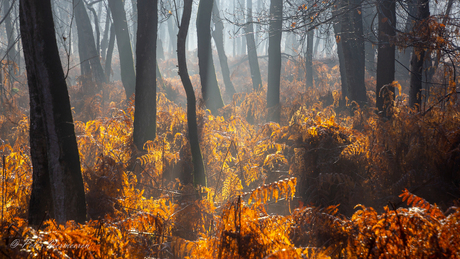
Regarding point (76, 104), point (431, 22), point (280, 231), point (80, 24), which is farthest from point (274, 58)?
point (80, 24)

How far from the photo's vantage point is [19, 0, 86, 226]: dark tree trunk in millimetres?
2572

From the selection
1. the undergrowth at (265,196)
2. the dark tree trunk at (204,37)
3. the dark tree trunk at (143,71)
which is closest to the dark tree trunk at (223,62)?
the dark tree trunk at (204,37)

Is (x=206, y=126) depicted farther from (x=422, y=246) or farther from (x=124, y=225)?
(x=422, y=246)

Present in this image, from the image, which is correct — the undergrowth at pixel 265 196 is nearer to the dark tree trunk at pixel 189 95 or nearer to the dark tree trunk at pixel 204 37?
the dark tree trunk at pixel 189 95

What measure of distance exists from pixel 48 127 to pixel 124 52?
683 centimetres

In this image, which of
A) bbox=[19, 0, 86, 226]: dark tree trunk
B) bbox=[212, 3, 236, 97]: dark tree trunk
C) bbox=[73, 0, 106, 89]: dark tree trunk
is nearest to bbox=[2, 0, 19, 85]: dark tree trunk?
bbox=[19, 0, 86, 226]: dark tree trunk

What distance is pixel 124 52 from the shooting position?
8844 mm

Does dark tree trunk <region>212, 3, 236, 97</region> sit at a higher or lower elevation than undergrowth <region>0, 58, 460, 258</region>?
higher

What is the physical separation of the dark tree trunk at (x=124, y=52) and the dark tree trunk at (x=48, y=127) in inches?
238

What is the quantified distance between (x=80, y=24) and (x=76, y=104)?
4.28 metres

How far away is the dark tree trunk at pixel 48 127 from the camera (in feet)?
8.44

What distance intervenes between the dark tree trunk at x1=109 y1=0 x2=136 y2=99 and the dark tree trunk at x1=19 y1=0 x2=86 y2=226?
604 centimetres

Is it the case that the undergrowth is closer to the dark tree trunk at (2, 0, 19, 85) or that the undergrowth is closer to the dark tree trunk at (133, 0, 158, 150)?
the dark tree trunk at (133, 0, 158, 150)

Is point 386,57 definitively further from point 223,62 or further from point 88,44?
point 88,44
